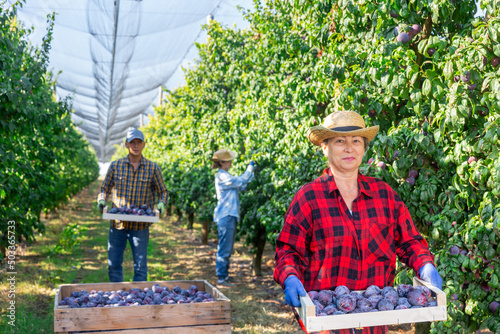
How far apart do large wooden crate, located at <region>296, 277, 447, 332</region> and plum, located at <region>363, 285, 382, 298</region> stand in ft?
0.50

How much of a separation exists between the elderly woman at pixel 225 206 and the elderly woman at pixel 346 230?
3846 millimetres

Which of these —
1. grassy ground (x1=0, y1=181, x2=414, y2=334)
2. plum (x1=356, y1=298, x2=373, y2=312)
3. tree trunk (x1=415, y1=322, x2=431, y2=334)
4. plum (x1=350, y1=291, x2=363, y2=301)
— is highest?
plum (x1=350, y1=291, x2=363, y2=301)

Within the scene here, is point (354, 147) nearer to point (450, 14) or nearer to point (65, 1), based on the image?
point (450, 14)

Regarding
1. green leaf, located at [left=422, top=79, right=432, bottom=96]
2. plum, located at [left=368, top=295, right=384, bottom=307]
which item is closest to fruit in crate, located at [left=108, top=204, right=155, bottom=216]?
green leaf, located at [left=422, top=79, right=432, bottom=96]

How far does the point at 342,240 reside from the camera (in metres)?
2.19

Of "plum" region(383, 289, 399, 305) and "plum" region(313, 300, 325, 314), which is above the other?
"plum" region(383, 289, 399, 305)

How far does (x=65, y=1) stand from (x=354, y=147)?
8.43 metres

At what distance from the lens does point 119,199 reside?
4.83 metres

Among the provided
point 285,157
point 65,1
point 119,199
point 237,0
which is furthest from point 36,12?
point 285,157

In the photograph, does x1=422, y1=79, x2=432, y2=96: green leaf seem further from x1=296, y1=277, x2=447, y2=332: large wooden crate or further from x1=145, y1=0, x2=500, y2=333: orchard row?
x1=296, y1=277, x2=447, y2=332: large wooden crate

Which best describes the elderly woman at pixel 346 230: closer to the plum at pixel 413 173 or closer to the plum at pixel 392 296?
the plum at pixel 392 296

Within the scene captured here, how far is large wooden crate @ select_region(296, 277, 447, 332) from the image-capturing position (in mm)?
1824

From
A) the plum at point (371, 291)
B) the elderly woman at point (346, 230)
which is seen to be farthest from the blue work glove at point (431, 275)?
the plum at point (371, 291)

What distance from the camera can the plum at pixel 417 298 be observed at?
6.54 ft
